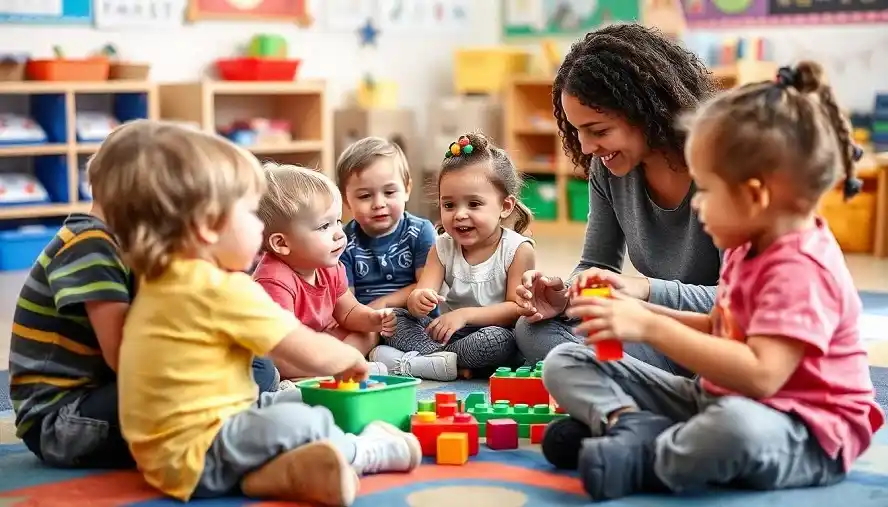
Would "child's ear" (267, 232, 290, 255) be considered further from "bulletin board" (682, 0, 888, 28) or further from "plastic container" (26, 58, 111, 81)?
"bulletin board" (682, 0, 888, 28)

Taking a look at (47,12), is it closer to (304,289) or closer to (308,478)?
(304,289)

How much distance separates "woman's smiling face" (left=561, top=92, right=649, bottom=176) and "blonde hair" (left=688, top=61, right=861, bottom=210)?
46cm

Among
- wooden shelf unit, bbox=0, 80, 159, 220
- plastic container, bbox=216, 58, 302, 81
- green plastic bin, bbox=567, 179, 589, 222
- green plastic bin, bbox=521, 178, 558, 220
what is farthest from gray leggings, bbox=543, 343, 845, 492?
green plastic bin, bbox=521, 178, 558, 220

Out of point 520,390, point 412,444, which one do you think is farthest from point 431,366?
point 412,444

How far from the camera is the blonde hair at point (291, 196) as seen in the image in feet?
7.02

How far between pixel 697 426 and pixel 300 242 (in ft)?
3.21

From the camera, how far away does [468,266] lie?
243 cm

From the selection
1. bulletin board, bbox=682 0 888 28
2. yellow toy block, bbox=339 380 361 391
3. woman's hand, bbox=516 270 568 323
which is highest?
bulletin board, bbox=682 0 888 28

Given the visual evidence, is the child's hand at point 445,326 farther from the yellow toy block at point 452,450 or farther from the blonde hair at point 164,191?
the blonde hair at point 164,191

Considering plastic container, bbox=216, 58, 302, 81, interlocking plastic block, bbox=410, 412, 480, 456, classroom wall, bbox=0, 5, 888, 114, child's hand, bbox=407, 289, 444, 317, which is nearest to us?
interlocking plastic block, bbox=410, 412, 480, 456

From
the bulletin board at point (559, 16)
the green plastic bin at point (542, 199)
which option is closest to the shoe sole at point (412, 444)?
the green plastic bin at point (542, 199)

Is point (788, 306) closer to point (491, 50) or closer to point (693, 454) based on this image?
point (693, 454)

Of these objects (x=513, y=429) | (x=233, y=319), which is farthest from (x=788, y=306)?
(x=233, y=319)

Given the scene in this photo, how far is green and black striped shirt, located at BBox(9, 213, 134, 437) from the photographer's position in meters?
1.57
